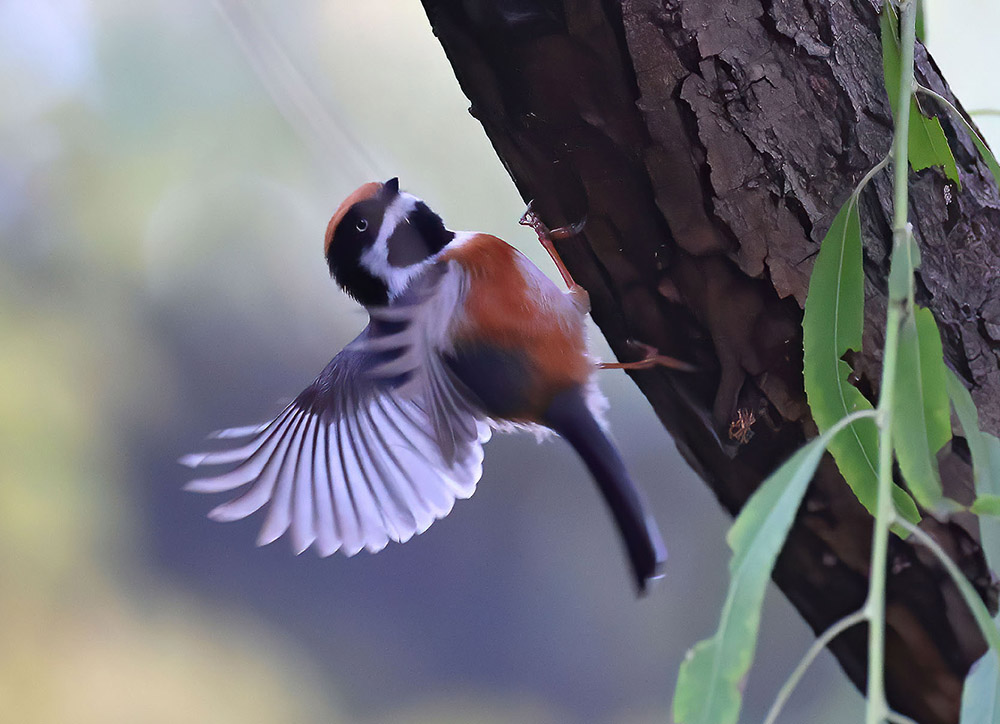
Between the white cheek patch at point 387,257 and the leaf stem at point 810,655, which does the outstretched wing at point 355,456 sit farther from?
the leaf stem at point 810,655

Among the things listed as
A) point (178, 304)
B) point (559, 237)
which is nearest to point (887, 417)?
point (559, 237)

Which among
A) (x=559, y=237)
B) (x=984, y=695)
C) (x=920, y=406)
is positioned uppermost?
(x=559, y=237)

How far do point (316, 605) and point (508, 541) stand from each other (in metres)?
0.13

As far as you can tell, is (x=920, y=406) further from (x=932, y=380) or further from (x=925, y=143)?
(x=925, y=143)

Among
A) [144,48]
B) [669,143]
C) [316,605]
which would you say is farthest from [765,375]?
[144,48]

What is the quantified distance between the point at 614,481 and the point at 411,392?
6.1 inches

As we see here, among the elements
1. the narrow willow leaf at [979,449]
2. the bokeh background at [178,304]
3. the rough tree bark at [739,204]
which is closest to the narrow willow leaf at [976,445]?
the narrow willow leaf at [979,449]

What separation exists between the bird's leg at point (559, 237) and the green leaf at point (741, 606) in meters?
0.25

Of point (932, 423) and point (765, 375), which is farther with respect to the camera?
point (765, 375)

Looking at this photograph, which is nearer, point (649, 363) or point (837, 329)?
point (837, 329)

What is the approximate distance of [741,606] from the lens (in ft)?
0.80

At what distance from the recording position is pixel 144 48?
0.51m

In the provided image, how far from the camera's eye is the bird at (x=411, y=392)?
489mm

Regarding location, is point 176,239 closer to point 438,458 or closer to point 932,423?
point 438,458
